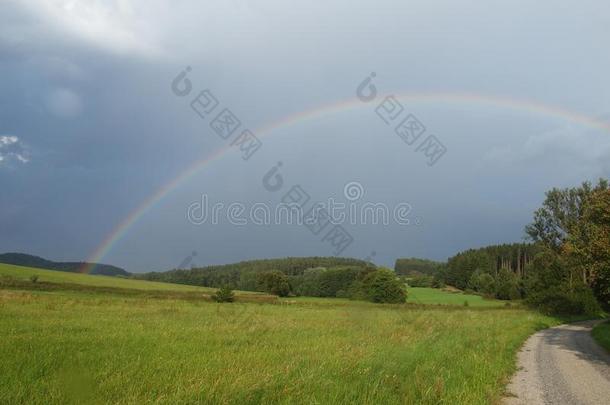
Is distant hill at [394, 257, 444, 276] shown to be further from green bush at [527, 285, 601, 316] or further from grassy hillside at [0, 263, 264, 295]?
green bush at [527, 285, 601, 316]

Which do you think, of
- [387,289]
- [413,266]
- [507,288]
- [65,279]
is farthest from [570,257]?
[413,266]

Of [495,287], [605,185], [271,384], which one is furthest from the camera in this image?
[495,287]

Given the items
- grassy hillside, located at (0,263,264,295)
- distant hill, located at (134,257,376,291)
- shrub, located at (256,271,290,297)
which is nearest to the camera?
grassy hillside, located at (0,263,264,295)

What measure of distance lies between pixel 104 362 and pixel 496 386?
9468 millimetres

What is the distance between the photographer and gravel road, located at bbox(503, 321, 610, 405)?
10422 millimetres

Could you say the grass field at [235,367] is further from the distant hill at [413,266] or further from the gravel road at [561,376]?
the distant hill at [413,266]

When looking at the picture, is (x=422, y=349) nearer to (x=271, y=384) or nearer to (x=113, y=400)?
(x=271, y=384)

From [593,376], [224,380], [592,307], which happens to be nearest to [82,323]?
[224,380]

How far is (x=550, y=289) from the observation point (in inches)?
2227

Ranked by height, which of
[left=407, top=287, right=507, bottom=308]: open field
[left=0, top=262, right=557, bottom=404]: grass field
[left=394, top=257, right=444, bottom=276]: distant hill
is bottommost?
[left=0, top=262, right=557, bottom=404]: grass field

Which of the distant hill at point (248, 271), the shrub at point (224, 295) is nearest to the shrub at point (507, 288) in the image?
the distant hill at point (248, 271)

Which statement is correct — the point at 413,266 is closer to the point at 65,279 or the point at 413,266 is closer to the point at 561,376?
the point at 65,279

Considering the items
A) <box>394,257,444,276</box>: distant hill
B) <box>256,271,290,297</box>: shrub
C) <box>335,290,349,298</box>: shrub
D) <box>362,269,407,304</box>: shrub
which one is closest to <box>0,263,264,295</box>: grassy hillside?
<box>256,271,290,297</box>: shrub

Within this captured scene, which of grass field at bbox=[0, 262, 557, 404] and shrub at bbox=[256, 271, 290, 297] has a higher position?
shrub at bbox=[256, 271, 290, 297]
